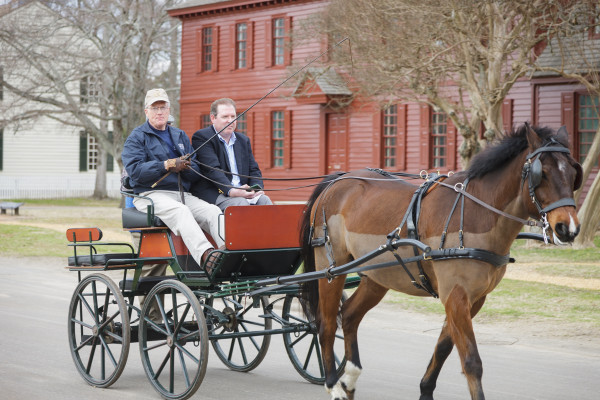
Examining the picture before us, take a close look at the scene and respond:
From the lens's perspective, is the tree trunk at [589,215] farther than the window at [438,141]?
No

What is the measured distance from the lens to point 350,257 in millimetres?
6805

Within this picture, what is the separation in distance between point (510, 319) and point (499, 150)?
5.83 metres

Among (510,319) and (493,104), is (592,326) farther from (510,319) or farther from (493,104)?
(493,104)

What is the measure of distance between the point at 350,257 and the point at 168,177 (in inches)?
77.2

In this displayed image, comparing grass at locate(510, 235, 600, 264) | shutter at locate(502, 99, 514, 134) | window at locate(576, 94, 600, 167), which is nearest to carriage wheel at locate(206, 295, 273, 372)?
grass at locate(510, 235, 600, 264)

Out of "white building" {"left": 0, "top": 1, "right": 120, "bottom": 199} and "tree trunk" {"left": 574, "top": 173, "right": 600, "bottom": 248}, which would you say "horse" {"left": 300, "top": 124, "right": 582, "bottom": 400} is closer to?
"tree trunk" {"left": 574, "top": 173, "right": 600, "bottom": 248}

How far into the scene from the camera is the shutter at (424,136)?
2697 cm

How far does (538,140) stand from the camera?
5.47 meters

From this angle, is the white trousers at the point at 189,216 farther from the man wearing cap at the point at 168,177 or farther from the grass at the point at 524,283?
the grass at the point at 524,283

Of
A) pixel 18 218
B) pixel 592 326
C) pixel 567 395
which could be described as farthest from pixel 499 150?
pixel 18 218

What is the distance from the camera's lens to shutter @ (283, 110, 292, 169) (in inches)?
1225

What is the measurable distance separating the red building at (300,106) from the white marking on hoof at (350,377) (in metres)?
18.0

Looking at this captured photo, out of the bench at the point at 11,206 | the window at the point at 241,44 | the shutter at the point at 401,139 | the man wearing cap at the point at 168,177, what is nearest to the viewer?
the man wearing cap at the point at 168,177

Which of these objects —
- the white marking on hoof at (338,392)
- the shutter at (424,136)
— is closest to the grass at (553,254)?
the shutter at (424,136)
